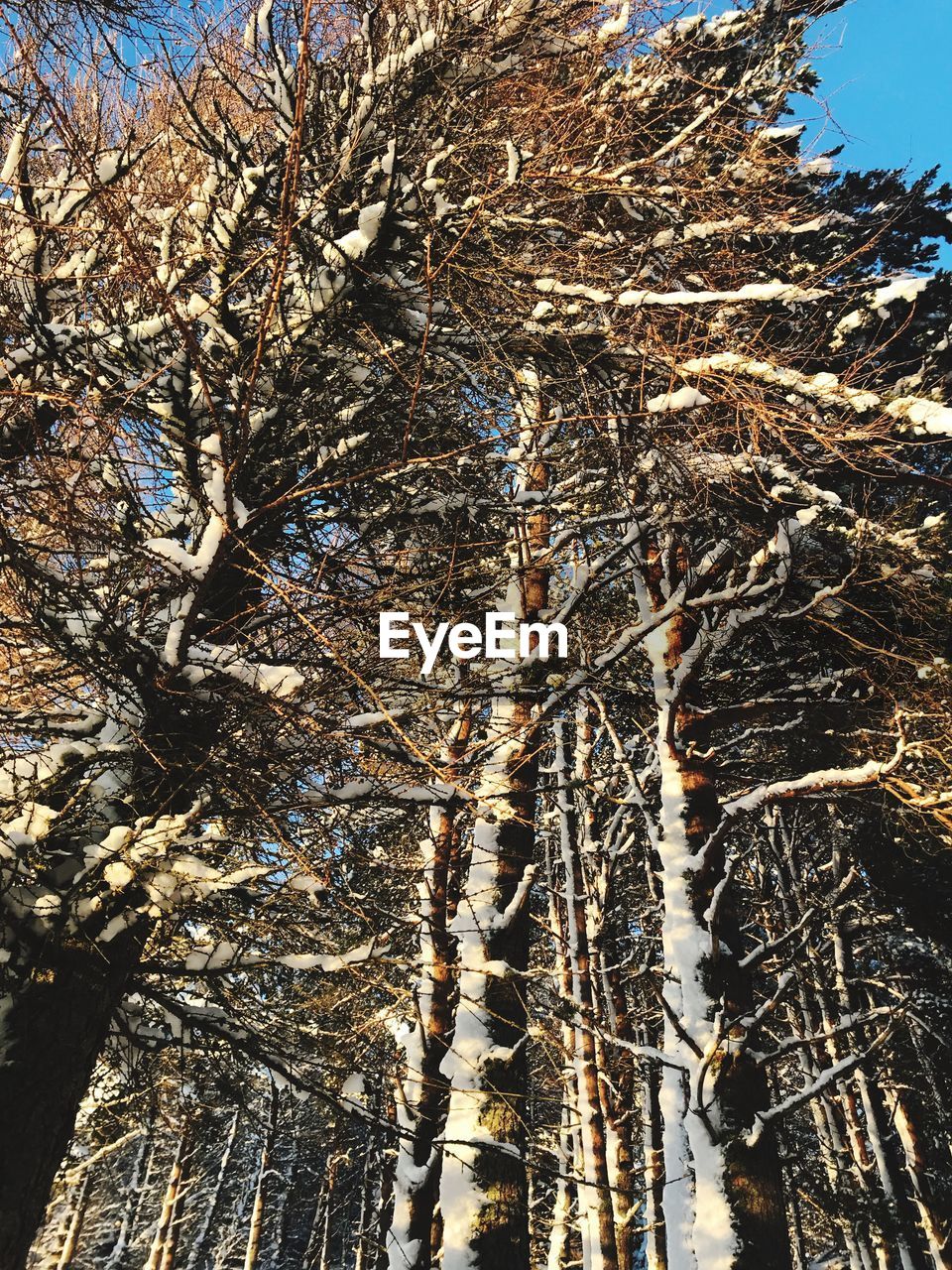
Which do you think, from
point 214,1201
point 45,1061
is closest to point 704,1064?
point 45,1061

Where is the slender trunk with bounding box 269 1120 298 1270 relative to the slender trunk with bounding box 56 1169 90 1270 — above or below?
above

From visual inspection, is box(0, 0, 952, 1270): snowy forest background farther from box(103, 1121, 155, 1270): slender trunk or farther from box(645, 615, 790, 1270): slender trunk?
box(103, 1121, 155, 1270): slender trunk

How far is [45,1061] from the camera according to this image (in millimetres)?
2777

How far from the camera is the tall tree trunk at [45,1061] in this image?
2611 mm

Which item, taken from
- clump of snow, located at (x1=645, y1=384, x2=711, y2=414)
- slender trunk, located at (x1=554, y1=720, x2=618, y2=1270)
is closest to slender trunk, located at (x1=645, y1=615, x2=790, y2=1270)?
slender trunk, located at (x1=554, y1=720, x2=618, y2=1270)

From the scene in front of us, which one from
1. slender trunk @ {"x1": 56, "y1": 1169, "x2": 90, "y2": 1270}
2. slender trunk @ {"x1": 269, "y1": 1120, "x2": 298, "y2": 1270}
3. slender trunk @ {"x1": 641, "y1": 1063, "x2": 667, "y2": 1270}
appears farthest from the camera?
slender trunk @ {"x1": 269, "y1": 1120, "x2": 298, "y2": 1270}

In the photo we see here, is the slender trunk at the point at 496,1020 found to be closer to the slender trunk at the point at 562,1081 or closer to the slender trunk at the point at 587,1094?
the slender trunk at the point at 587,1094

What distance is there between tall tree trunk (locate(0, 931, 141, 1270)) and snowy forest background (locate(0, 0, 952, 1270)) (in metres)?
0.02

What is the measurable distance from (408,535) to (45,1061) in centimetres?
342

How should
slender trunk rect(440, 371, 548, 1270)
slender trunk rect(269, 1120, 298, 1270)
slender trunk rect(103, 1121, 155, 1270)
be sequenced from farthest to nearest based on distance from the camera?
slender trunk rect(269, 1120, 298, 1270) → slender trunk rect(103, 1121, 155, 1270) → slender trunk rect(440, 371, 548, 1270)

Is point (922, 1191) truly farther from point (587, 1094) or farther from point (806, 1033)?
point (587, 1094)

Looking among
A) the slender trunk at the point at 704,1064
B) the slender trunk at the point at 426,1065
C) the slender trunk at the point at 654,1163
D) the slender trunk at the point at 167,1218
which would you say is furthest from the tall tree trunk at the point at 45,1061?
the slender trunk at the point at 167,1218

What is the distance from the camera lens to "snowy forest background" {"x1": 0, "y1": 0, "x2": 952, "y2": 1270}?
117 inches

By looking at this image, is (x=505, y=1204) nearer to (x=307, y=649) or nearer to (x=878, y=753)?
(x=307, y=649)
